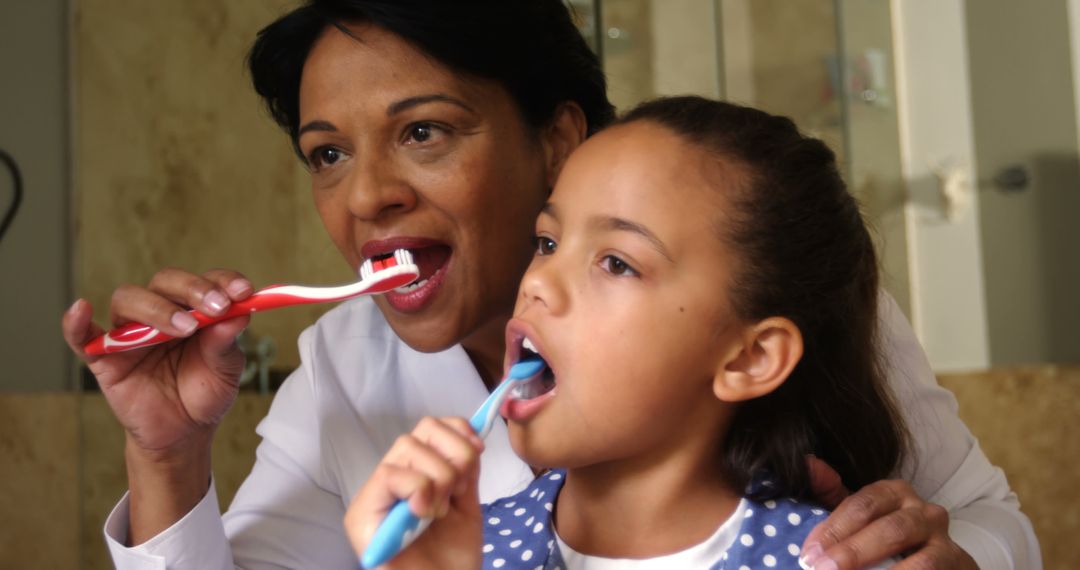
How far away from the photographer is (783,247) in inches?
29.8

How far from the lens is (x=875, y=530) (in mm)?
710

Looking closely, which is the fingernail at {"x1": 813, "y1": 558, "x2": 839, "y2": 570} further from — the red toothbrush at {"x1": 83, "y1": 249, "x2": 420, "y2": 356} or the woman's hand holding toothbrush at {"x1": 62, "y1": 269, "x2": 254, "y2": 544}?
the woman's hand holding toothbrush at {"x1": 62, "y1": 269, "x2": 254, "y2": 544}

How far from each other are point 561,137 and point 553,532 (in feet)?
1.31

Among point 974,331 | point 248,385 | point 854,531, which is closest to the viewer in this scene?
point 854,531

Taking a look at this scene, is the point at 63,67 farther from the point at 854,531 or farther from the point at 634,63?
the point at 854,531

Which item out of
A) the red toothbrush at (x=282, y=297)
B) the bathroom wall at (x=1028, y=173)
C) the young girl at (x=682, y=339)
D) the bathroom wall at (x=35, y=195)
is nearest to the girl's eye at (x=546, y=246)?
the young girl at (x=682, y=339)

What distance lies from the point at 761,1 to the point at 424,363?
157 cm

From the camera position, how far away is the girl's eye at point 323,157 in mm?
939

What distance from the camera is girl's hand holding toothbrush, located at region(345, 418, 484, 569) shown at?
1.81 feet

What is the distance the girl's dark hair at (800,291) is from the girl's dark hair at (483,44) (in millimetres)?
155

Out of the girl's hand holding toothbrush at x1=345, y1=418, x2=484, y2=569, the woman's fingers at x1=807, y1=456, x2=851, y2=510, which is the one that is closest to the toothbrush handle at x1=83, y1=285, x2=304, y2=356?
the girl's hand holding toothbrush at x1=345, y1=418, x2=484, y2=569

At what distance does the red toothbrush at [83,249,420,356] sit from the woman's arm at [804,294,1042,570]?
37 cm

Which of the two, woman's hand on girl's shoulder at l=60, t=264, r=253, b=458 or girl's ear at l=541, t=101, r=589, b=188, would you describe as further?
girl's ear at l=541, t=101, r=589, b=188

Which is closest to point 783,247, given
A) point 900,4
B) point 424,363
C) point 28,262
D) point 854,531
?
point 854,531
